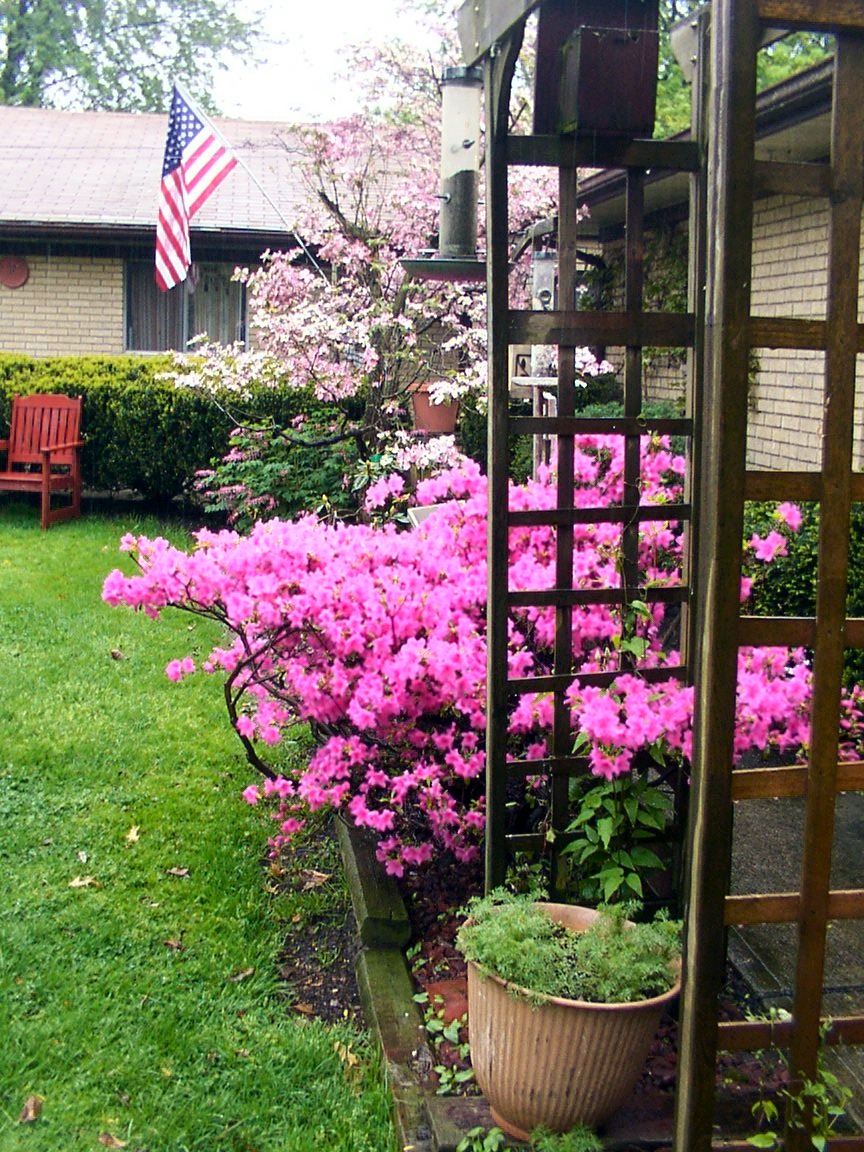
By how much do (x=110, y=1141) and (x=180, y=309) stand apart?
44.5 feet

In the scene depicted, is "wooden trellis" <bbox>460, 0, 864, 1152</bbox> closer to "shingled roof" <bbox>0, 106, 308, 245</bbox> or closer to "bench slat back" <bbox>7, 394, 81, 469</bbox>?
"bench slat back" <bbox>7, 394, 81, 469</bbox>

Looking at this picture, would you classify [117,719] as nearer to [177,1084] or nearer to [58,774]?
[58,774]

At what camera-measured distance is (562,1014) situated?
261 centimetres

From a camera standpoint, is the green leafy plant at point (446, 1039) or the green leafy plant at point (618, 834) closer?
the green leafy plant at point (446, 1039)

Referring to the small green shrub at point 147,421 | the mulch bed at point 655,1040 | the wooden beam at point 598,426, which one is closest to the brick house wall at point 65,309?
the small green shrub at point 147,421

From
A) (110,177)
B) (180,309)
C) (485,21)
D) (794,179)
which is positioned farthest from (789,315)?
(110,177)

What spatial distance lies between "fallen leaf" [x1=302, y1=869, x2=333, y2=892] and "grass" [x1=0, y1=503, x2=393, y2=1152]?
0.25 ft

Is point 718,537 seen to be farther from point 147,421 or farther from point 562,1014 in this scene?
point 147,421

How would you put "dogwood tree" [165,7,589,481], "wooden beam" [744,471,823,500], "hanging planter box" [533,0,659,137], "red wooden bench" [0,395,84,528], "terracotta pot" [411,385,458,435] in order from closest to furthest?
1. "wooden beam" [744,471,823,500]
2. "hanging planter box" [533,0,659,137]
3. "dogwood tree" [165,7,589,481]
4. "terracotta pot" [411,385,458,435]
5. "red wooden bench" [0,395,84,528]

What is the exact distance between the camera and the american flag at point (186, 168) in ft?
31.8

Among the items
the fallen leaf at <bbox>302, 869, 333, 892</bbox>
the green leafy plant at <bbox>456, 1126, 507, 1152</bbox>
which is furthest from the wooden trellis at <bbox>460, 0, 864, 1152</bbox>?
the fallen leaf at <bbox>302, 869, 333, 892</bbox>

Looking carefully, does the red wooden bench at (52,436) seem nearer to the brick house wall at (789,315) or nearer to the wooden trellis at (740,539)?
the brick house wall at (789,315)

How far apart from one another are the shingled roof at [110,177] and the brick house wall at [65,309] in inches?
28.0

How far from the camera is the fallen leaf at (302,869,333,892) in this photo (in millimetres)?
4324
